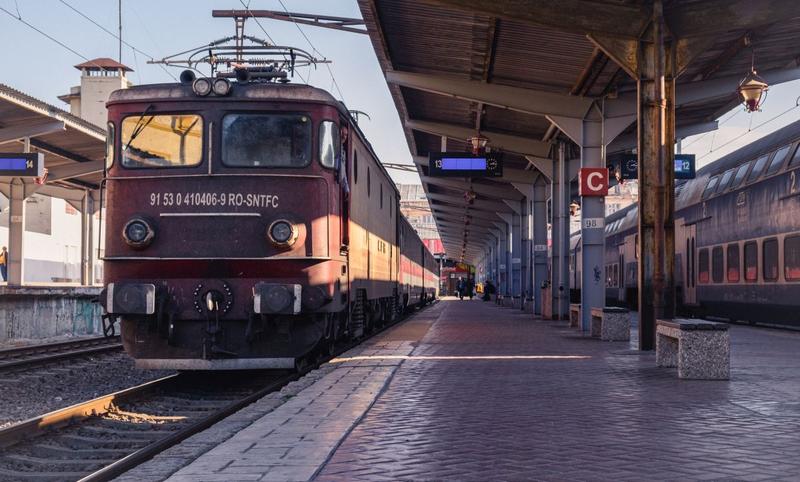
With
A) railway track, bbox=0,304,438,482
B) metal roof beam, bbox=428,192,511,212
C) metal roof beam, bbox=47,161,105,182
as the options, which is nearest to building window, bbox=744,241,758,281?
railway track, bbox=0,304,438,482

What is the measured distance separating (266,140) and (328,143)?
78cm

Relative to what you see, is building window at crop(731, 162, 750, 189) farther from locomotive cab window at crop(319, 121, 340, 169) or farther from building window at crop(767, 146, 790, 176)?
locomotive cab window at crop(319, 121, 340, 169)

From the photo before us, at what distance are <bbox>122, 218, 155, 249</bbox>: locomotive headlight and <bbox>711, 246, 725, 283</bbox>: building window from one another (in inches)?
679

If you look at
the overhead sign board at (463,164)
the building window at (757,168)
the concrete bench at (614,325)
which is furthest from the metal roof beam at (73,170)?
the building window at (757,168)

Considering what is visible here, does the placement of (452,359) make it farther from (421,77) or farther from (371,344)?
(421,77)

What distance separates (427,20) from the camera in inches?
779

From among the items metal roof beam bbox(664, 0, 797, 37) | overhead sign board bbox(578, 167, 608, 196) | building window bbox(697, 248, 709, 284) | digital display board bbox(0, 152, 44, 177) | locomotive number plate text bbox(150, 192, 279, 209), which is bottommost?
building window bbox(697, 248, 709, 284)

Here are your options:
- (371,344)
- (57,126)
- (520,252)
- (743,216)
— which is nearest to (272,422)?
(371,344)

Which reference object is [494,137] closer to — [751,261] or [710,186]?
[710,186]

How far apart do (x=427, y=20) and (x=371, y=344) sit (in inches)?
261

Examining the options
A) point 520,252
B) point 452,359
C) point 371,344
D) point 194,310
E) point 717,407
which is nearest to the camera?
point 717,407

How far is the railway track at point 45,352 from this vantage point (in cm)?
1447

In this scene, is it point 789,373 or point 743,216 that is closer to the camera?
point 789,373

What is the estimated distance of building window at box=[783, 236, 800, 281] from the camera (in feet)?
64.5
